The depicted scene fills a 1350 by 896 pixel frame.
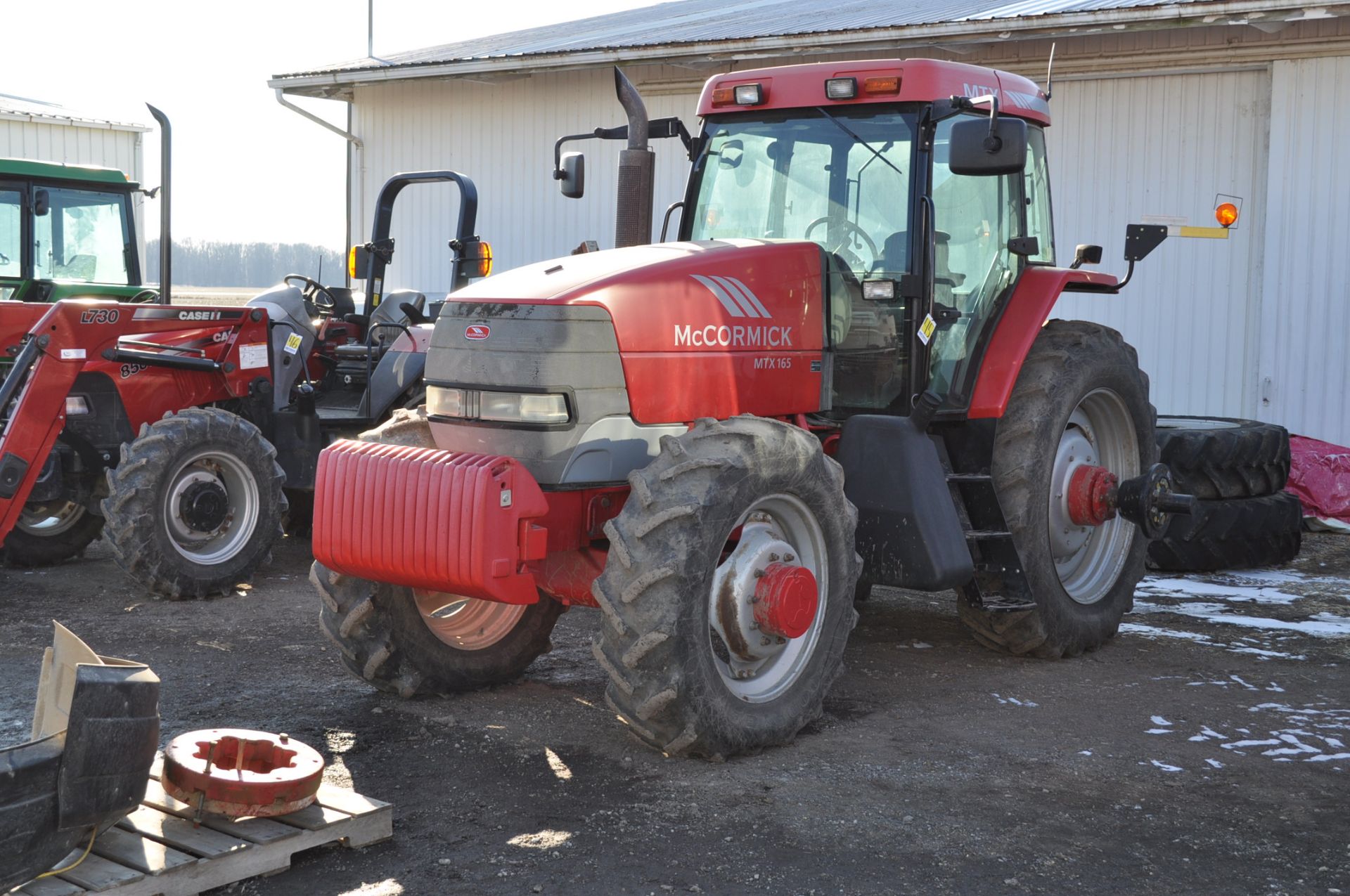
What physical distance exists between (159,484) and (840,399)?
11.8 feet

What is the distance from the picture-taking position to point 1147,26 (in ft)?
32.9

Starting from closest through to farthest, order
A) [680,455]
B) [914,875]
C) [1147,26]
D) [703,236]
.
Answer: [914,875] → [680,455] → [703,236] → [1147,26]

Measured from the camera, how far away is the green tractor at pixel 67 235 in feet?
33.2

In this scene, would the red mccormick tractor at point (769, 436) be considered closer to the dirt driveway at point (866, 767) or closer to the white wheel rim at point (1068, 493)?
the white wheel rim at point (1068, 493)

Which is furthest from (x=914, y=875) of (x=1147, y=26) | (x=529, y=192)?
(x=529, y=192)

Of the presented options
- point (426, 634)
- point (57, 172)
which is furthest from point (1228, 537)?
point (57, 172)

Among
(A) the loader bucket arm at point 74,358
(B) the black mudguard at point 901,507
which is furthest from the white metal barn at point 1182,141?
(B) the black mudguard at point 901,507

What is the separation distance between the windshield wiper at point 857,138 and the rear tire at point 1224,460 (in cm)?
336

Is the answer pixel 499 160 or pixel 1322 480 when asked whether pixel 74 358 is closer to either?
pixel 499 160

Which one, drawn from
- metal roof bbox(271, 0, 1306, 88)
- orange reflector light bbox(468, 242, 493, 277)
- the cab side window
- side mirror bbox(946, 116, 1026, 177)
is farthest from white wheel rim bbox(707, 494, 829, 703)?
metal roof bbox(271, 0, 1306, 88)

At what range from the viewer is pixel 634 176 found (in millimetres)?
5742

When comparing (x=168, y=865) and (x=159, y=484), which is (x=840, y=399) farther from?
(x=159, y=484)

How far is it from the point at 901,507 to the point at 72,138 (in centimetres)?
1864

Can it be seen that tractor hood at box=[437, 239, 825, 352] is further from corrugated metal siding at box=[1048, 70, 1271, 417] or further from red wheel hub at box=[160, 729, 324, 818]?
corrugated metal siding at box=[1048, 70, 1271, 417]
